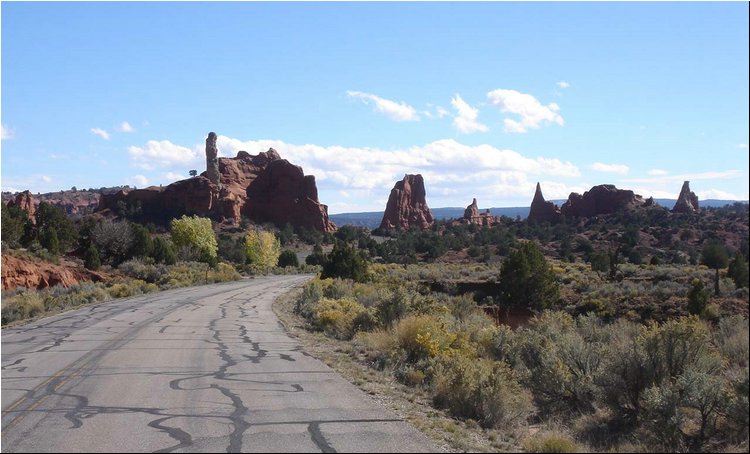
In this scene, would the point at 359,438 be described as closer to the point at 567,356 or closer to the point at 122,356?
the point at 567,356

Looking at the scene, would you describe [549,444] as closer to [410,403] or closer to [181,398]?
[410,403]

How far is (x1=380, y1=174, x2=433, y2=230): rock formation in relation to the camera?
156m

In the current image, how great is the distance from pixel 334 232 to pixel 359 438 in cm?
12609

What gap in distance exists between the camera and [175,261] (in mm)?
62062

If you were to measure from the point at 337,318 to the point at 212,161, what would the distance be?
128 meters

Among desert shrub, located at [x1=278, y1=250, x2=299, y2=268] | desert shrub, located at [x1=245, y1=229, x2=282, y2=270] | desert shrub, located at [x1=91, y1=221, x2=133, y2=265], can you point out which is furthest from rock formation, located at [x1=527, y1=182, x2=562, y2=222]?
desert shrub, located at [x1=91, y1=221, x2=133, y2=265]

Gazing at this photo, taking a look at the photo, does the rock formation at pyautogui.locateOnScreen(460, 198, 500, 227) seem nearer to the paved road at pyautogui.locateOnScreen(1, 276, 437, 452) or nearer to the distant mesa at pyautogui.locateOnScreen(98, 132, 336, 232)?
the distant mesa at pyautogui.locateOnScreen(98, 132, 336, 232)

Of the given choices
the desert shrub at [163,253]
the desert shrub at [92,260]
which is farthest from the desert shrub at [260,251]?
the desert shrub at [92,260]

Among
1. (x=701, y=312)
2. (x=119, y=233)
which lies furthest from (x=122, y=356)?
(x=119, y=233)

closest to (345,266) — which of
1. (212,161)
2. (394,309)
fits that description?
(394,309)

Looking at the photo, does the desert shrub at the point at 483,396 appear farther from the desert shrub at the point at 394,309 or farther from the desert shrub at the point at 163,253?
the desert shrub at the point at 163,253

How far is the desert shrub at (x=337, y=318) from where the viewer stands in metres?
19.8

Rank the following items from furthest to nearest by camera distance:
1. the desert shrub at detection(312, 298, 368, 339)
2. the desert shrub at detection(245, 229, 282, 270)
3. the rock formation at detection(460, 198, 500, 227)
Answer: the rock formation at detection(460, 198, 500, 227), the desert shrub at detection(245, 229, 282, 270), the desert shrub at detection(312, 298, 368, 339)

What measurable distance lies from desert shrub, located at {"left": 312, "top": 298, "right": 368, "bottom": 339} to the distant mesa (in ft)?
330
